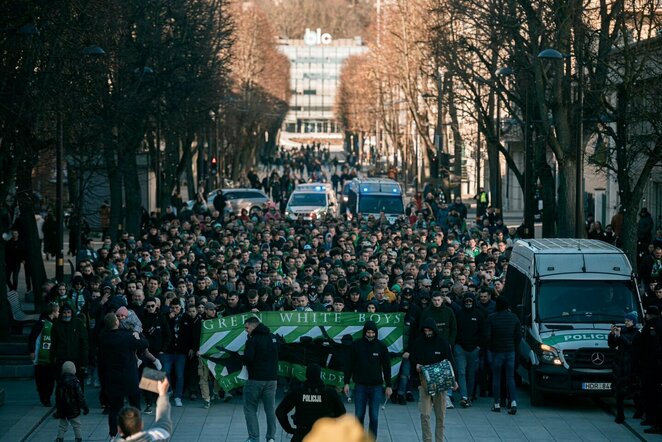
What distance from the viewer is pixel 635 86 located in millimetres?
31719

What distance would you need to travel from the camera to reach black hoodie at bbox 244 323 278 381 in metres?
15.3

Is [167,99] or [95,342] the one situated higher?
[167,99]

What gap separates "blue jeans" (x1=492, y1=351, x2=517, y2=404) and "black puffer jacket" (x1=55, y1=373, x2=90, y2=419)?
223 inches

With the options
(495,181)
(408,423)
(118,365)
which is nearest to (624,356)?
(408,423)

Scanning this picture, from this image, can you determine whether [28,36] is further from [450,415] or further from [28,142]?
[450,415]

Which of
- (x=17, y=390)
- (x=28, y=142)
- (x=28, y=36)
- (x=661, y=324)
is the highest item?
(x=28, y=36)

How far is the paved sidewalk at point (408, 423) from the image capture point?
54.6ft

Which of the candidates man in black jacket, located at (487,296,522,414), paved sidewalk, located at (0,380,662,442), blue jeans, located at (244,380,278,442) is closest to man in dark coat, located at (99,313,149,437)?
paved sidewalk, located at (0,380,662,442)

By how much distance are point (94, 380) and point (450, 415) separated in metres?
5.52

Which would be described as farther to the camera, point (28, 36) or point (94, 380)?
point (28, 36)

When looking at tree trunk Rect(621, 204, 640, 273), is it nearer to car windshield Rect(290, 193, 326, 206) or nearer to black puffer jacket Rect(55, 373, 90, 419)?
black puffer jacket Rect(55, 373, 90, 419)

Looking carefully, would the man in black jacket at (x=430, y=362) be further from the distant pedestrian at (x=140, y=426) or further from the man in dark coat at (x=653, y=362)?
the distant pedestrian at (x=140, y=426)

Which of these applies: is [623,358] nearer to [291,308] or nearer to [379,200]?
[291,308]

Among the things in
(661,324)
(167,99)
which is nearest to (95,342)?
(661,324)
